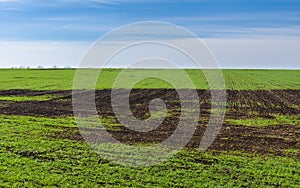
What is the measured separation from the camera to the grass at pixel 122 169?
44.6 feet

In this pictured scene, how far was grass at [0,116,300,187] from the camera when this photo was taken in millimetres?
13602

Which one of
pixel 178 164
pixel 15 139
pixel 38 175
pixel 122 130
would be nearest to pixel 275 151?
pixel 178 164

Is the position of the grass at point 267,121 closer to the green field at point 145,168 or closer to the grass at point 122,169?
the green field at point 145,168

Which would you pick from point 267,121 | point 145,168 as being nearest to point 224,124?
point 267,121

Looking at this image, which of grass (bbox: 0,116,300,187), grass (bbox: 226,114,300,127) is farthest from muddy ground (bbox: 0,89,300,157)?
grass (bbox: 0,116,300,187)

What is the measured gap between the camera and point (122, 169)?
1498 centimetres

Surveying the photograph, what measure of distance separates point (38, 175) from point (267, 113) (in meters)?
22.0

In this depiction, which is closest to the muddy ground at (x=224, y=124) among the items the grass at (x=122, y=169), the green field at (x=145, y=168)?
the green field at (x=145, y=168)

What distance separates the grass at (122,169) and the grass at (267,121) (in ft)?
29.1

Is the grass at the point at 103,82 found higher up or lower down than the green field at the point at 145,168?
higher up

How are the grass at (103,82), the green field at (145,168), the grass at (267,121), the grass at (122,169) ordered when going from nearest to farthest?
the grass at (122,169) → the green field at (145,168) → the grass at (267,121) → the grass at (103,82)

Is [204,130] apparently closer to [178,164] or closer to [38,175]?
[178,164]

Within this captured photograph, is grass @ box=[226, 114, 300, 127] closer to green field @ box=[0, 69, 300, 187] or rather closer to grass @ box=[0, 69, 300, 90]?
green field @ box=[0, 69, 300, 187]

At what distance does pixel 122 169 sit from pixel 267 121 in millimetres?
15522
